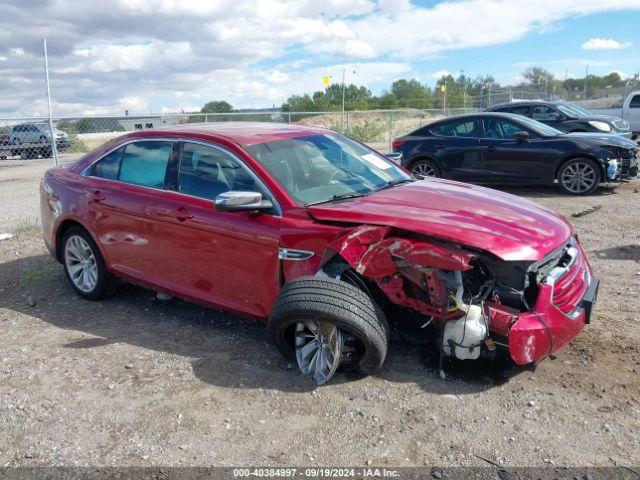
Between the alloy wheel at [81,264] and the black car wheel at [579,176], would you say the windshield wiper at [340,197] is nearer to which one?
the alloy wheel at [81,264]

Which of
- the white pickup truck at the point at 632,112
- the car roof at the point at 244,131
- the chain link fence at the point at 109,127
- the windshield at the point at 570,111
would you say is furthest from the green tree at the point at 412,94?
the car roof at the point at 244,131

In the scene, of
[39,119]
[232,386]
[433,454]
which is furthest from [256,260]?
[39,119]

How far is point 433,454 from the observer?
3.01 metres

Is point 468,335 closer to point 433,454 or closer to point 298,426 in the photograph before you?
point 433,454

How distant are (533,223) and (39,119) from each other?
12070mm

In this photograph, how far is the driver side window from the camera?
422 cm

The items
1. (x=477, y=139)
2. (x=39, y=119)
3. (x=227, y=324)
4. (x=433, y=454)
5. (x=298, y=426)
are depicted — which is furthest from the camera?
(x=39, y=119)

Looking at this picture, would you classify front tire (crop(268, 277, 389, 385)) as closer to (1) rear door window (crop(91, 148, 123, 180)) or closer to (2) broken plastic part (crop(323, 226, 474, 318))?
(2) broken plastic part (crop(323, 226, 474, 318))

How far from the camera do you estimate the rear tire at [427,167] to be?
1109cm

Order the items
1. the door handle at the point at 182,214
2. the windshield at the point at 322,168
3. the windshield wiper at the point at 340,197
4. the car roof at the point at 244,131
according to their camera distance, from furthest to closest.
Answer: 1. the car roof at the point at 244,131
2. the door handle at the point at 182,214
3. the windshield at the point at 322,168
4. the windshield wiper at the point at 340,197

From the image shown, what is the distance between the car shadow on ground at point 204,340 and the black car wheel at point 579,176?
23.1 ft

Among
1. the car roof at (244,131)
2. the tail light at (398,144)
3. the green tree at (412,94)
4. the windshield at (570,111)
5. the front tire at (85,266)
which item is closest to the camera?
the car roof at (244,131)

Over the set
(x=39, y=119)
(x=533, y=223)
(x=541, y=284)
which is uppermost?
(x=39, y=119)

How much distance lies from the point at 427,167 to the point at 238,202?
26.0ft
